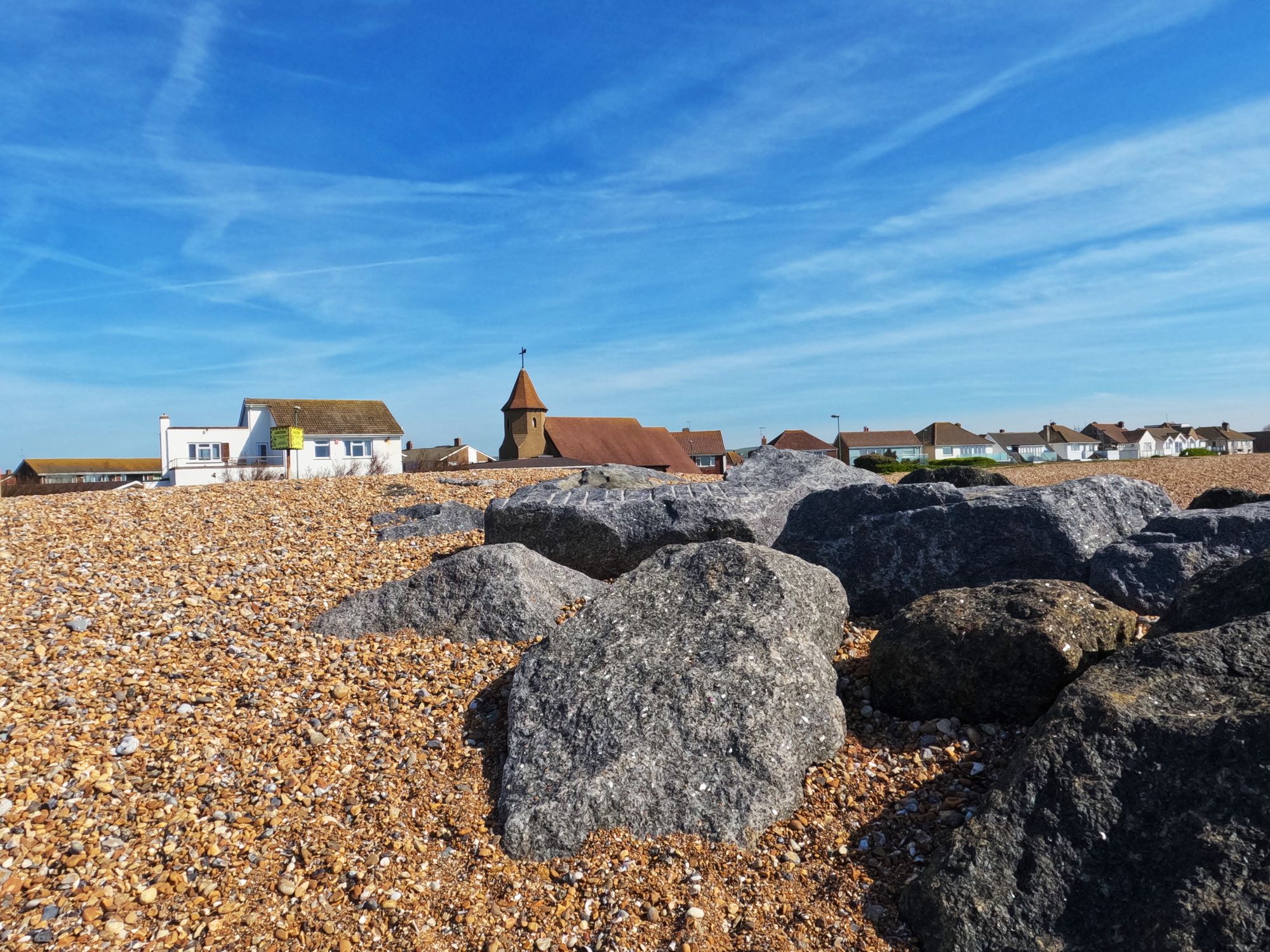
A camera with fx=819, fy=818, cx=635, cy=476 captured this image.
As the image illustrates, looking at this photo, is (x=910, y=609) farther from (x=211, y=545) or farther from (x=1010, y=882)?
(x=211, y=545)

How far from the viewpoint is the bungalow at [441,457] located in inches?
1667

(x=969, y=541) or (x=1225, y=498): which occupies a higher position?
(x=1225, y=498)

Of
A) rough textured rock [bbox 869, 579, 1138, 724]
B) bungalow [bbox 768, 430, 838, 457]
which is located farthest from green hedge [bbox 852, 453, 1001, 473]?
bungalow [bbox 768, 430, 838, 457]

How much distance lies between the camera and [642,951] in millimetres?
3572

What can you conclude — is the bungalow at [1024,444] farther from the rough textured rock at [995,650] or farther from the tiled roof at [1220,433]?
the rough textured rock at [995,650]

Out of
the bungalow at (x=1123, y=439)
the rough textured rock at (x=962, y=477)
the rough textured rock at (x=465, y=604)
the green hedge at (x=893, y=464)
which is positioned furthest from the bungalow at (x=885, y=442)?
the rough textured rock at (x=465, y=604)

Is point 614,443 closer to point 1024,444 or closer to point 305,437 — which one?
point 305,437

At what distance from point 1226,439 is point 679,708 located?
10261 centimetres

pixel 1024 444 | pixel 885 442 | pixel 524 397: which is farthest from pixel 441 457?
pixel 1024 444

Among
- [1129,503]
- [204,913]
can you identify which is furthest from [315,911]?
[1129,503]

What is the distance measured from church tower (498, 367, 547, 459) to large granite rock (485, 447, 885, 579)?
3990 centimetres

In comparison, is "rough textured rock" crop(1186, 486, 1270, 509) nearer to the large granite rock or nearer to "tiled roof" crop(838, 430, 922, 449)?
the large granite rock

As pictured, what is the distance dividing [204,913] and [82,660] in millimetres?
2729

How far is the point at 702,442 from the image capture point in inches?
2494
